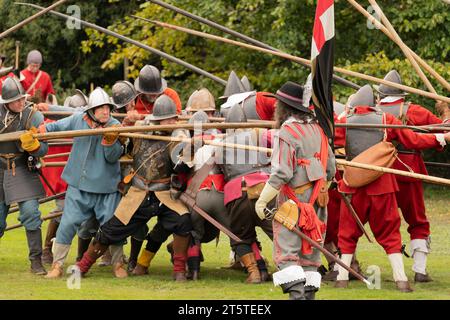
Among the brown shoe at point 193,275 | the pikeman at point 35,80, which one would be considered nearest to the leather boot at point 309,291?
the brown shoe at point 193,275

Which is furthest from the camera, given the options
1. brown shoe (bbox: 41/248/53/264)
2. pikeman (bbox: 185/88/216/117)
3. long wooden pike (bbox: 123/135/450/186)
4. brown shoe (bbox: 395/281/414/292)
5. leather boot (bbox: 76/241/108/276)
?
brown shoe (bbox: 41/248/53/264)

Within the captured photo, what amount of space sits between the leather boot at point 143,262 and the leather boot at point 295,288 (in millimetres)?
2990

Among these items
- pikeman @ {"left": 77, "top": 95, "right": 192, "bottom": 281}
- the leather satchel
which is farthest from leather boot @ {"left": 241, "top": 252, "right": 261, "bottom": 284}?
the leather satchel

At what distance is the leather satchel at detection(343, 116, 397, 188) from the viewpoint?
11.2 m

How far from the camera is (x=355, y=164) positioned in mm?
10484

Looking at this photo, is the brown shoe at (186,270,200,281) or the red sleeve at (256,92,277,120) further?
the red sleeve at (256,92,277,120)

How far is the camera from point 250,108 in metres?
12.1

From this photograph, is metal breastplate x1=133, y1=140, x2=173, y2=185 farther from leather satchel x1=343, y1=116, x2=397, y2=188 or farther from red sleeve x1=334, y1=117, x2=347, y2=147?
leather satchel x1=343, y1=116, x2=397, y2=188

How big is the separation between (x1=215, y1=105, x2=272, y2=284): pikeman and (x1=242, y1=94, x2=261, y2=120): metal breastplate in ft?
1.00

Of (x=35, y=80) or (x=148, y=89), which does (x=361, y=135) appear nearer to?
(x=148, y=89)

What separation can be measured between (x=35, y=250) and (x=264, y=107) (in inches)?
99.6

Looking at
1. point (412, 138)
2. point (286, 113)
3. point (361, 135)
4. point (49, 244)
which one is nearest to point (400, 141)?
point (412, 138)

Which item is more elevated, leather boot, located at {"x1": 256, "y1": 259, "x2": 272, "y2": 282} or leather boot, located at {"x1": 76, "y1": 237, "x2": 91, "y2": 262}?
leather boot, located at {"x1": 76, "y1": 237, "x2": 91, "y2": 262}
